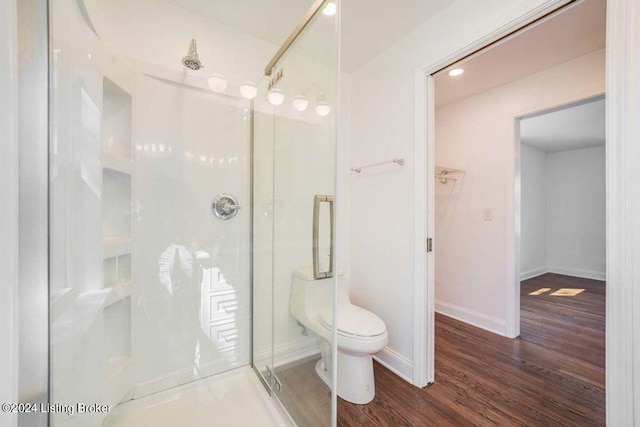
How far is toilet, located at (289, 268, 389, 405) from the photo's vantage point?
49.8 inches

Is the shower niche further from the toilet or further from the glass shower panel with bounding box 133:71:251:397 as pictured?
the toilet

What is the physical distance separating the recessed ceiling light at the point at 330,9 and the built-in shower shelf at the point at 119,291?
1575 mm

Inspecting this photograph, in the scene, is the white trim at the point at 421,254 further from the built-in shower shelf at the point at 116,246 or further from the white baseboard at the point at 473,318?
the built-in shower shelf at the point at 116,246

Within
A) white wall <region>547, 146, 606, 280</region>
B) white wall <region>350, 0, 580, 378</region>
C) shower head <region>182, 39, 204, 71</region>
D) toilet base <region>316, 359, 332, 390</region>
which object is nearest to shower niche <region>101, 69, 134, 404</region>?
shower head <region>182, 39, 204, 71</region>

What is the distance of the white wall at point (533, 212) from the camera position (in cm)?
435

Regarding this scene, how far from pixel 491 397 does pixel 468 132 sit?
239 cm

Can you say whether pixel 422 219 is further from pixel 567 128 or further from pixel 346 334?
pixel 567 128

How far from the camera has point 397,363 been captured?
5.90 feet

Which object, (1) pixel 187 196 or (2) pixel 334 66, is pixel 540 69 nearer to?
(2) pixel 334 66

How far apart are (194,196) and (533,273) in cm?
553

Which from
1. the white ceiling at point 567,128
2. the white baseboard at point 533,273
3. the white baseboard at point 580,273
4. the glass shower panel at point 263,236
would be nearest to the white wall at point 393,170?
the glass shower panel at point 263,236

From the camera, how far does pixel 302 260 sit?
140 cm

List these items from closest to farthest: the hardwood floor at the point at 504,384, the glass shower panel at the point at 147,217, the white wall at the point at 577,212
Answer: the glass shower panel at the point at 147,217
the hardwood floor at the point at 504,384
the white wall at the point at 577,212

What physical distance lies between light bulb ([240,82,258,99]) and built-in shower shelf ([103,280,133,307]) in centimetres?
134
